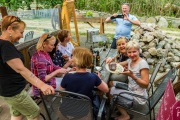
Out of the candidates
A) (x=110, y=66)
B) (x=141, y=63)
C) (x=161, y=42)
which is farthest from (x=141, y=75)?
(x=161, y=42)

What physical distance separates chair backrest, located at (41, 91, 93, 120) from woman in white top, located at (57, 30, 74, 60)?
5.41 ft

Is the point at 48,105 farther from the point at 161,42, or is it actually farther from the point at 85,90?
the point at 161,42

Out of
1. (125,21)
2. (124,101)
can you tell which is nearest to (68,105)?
(124,101)

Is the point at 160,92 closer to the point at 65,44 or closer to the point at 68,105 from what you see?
the point at 68,105

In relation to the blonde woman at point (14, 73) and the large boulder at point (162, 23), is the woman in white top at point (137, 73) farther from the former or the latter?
the large boulder at point (162, 23)

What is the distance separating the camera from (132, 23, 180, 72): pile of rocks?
5680 mm

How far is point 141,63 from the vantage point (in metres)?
2.80

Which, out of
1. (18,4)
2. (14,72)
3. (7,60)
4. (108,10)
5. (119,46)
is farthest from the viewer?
(108,10)

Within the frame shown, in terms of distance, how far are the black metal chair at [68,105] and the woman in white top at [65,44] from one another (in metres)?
1.65

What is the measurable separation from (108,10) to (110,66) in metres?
10.0

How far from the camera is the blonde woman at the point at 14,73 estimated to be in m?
1.97

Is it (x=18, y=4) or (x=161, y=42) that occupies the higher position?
(x=18, y=4)

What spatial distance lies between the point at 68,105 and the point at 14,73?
1.96 ft

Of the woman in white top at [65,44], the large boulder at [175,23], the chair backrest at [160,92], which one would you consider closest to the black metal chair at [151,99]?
the chair backrest at [160,92]
